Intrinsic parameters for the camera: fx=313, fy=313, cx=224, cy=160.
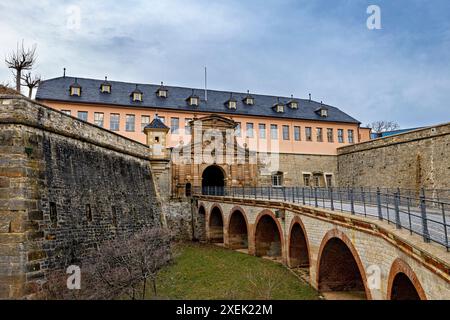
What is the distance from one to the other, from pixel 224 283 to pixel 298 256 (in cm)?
400

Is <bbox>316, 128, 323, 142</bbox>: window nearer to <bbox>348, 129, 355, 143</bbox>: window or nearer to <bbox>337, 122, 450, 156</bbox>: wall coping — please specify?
<bbox>337, 122, 450, 156</bbox>: wall coping

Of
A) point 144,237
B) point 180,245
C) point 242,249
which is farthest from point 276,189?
point 180,245

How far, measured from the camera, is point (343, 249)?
12281mm

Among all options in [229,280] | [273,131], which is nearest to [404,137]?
[273,131]

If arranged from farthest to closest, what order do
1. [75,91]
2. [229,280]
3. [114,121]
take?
[114,121] < [75,91] < [229,280]

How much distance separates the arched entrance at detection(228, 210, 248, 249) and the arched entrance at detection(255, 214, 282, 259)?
12.6 feet

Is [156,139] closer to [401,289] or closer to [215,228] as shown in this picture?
[215,228]

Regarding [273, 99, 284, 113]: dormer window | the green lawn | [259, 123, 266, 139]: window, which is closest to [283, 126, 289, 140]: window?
[273, 99, 284, 113]: dormer window

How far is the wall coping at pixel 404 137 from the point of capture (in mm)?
22219

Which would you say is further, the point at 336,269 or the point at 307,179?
the point at 307,179

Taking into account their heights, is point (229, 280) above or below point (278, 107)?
below

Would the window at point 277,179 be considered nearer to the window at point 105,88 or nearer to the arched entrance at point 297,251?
the arched entrance at point 297,251

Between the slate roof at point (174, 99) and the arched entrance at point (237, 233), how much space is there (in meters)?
14.6

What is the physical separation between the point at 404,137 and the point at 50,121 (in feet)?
84.0
